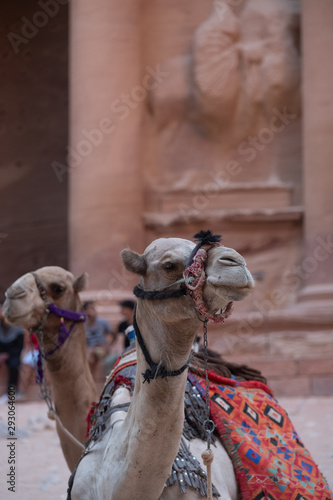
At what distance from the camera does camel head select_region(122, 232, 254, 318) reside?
3.25 m

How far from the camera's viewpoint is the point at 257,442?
480 cm

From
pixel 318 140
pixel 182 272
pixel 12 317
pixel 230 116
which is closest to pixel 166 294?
pixel 182 272

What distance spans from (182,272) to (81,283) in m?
2.53

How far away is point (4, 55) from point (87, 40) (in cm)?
667

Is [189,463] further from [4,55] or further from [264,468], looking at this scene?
[4,55]

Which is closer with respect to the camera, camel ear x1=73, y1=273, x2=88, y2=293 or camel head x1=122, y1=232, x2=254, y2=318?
camel head x1=122, y1=232, x2=254, y2=318

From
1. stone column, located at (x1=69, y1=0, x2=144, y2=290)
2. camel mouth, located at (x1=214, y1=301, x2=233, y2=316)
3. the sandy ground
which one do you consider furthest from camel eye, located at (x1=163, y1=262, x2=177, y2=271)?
stone column, located at (x1=69, y1=0, x2=144, y2=290)

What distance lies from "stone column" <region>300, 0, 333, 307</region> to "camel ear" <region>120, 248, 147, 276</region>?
1040 centimetres

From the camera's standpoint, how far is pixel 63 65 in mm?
20625

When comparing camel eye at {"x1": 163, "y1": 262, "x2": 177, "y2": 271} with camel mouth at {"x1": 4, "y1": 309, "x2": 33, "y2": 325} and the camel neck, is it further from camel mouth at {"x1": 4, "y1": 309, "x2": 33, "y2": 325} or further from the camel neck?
camel mouth at {"x1": 4, "y1": 309, "x2": 33, "y2": 325}

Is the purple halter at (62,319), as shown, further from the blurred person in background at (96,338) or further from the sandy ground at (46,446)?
the blurred person in background at (96,338)

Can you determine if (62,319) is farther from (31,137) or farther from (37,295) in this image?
(31,137)

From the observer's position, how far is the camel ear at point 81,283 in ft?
19.6

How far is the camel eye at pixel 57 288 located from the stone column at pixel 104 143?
8.30m
